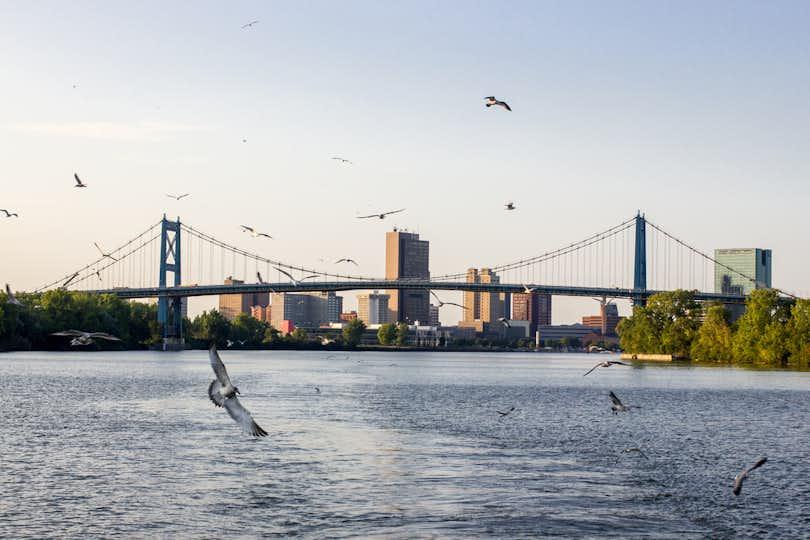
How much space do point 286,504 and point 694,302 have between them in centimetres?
12621

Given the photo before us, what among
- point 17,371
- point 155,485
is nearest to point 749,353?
point 17,371

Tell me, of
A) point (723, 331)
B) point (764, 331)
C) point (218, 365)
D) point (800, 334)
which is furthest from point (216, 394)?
point (723, 331)

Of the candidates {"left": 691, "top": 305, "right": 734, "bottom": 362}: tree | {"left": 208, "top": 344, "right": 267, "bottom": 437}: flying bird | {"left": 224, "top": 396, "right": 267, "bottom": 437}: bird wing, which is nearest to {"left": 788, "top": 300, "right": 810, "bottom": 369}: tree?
{"left": 691, "top": 305, "right": 734, "bottom": 362}: tree

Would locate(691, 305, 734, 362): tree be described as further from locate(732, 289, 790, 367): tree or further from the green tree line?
locate(732, 289, 790, 367): tree

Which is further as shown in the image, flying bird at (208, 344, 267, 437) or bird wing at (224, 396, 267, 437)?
bird wing at (224, 396, 267, 437)

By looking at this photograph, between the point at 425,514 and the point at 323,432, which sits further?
the point at 323,432

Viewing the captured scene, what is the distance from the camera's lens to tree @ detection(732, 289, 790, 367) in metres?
114

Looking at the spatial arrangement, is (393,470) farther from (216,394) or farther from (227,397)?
(216,394)

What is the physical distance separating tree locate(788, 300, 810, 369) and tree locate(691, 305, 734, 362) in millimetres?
13319

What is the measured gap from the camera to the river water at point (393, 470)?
20.0 m

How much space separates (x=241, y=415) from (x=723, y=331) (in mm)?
118266

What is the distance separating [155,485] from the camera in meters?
23.3

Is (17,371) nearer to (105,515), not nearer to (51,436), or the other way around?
(51,436)

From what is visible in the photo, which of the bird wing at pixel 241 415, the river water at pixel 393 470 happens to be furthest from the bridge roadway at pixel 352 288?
the bird wing at pixel 241 415
